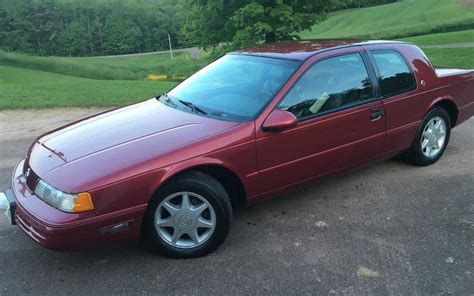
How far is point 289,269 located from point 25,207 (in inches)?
75.1

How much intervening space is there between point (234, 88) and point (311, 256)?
163 centimetres

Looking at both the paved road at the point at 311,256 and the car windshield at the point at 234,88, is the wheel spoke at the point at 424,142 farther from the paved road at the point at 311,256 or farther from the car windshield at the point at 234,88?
the car windshield at the point at 234,88

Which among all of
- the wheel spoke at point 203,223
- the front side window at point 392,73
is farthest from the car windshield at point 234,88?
the front side window at point 392,73

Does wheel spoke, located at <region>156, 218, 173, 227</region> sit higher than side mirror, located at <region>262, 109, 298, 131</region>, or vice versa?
side mirror, located at <region>262, 109, 298, 131</region>

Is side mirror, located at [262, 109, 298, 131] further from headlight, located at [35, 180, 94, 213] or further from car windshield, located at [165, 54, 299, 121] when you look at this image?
headlight, located at [35, 180, 94, 213]

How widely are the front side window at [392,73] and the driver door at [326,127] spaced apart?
193 millimetres

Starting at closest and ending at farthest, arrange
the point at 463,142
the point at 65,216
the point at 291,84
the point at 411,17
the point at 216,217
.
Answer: the point at 65,216
the point at 216,217
the point at 291,84
the point at 463,142
the point at 411,17

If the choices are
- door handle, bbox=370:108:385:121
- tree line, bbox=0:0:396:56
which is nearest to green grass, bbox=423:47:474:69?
door handle, bbox=370:108:385:121

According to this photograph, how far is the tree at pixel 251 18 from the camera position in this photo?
61.0 ft

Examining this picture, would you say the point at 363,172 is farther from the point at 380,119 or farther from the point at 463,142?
the point at 463,142

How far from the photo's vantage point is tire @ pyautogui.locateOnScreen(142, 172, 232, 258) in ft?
10.8

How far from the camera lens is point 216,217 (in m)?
3.47

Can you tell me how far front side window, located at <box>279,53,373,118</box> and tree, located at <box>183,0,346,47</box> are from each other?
14.4m

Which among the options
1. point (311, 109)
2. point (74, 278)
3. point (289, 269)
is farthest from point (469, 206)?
point (74, 278)
